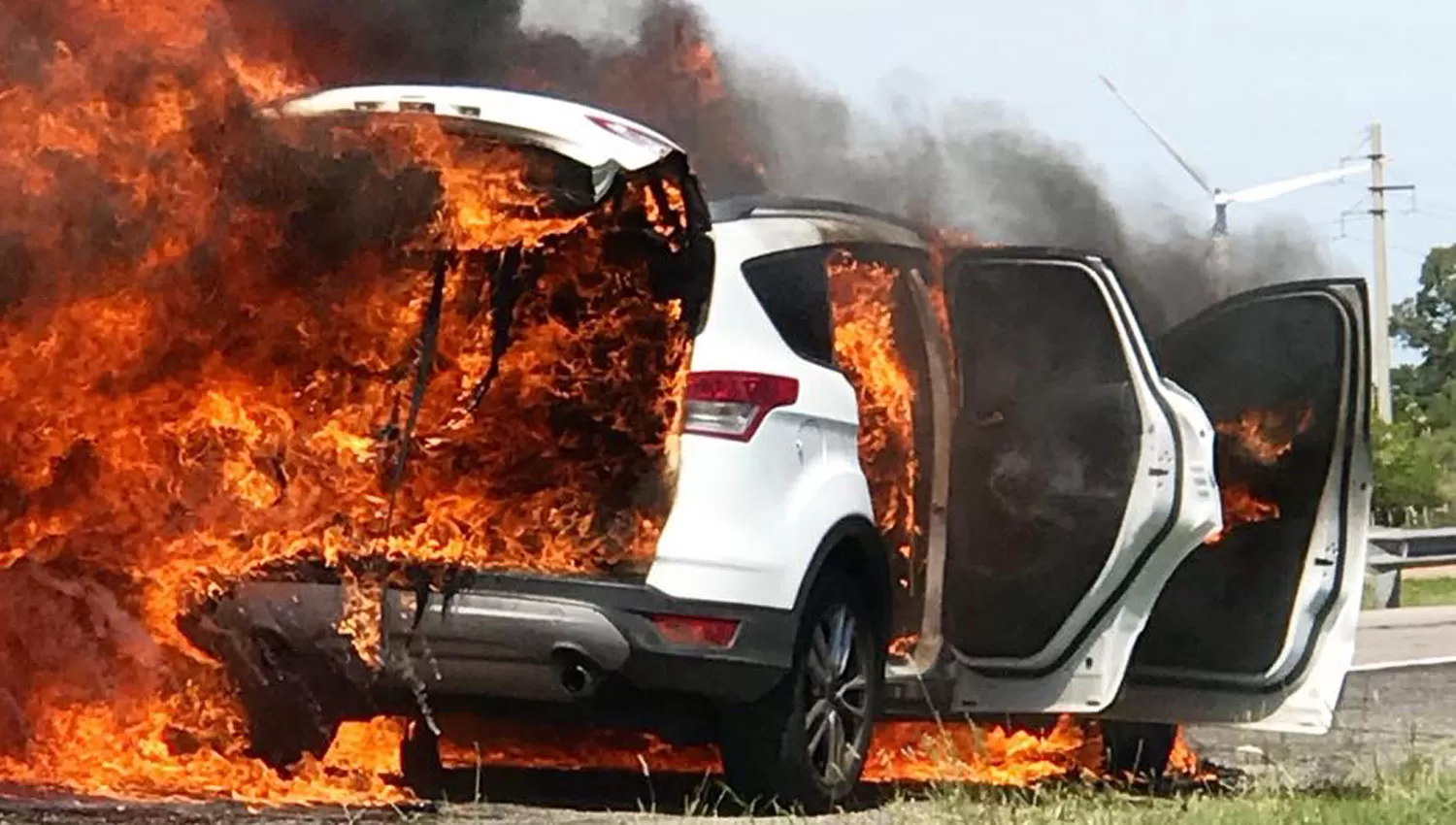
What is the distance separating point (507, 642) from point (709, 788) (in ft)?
3.71

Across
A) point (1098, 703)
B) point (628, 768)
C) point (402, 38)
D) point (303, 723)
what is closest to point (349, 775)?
point (303, 723)

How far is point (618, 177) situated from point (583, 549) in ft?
3.66

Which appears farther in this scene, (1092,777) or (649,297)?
(1092,777)

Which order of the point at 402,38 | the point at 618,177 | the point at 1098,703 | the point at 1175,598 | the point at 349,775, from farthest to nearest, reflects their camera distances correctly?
the point at 402,38 < the point at 1175,598 < the point at 1098,703 < the point at 349,775 < the point at 618,177

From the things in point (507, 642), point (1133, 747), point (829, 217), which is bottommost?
point (1133, 747)

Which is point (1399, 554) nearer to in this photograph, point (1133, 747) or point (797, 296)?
point (1133, 747)

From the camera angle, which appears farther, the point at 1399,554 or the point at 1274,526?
the point at 1399,554

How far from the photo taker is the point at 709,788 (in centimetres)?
812

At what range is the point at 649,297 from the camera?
25.1 feet

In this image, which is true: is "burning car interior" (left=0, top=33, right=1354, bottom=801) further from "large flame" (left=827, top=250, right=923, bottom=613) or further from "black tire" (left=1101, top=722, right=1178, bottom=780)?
"black tire" (left=1101, top=722, right=1178, bottom=780)

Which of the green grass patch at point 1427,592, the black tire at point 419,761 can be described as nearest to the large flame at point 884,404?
the black tire at point 419,761

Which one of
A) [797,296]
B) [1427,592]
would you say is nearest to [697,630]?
[797,296]

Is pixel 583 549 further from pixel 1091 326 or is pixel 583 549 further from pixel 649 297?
pixel 1091 326

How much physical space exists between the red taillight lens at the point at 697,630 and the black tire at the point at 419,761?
1.15 meters
